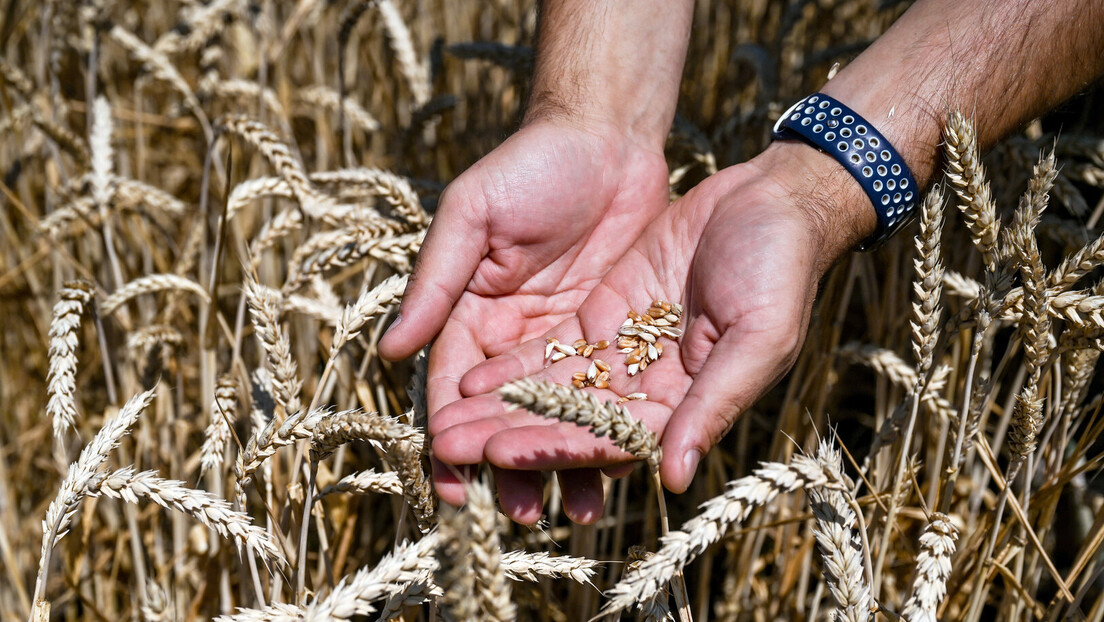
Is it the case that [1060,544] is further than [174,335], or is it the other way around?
[1060,544]

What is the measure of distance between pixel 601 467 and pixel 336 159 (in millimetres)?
1842

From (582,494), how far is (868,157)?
94 cm

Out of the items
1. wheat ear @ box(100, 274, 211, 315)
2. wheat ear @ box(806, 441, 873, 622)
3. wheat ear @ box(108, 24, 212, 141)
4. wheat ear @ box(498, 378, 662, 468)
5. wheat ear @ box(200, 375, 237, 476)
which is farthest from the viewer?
wheat ear @ box(108, 24, 212, 141)

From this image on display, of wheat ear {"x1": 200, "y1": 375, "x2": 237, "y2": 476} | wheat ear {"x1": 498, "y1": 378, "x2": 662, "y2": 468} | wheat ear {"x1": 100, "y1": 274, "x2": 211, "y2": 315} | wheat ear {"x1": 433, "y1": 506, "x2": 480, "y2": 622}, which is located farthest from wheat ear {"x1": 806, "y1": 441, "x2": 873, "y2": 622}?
wheat ear {"x1": 100, "y1": 274, "x2": 211, "y2": 315}

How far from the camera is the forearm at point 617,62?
2.06 metres

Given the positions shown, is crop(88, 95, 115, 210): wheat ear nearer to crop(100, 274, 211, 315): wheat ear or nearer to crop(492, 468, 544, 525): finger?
crop(100, 274, 211, 315): wheat ear

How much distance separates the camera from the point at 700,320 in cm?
158

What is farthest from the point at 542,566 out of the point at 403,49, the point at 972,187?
the point at 403,49

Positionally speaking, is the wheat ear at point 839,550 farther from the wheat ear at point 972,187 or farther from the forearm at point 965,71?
the forearm at point 965,71

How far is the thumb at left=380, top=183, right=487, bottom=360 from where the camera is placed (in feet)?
4.98

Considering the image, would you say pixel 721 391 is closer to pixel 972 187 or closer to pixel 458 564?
pixel 972 187

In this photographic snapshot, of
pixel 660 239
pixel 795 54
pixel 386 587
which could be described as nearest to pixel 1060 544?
pixel 660 239

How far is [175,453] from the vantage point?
2.03 meters

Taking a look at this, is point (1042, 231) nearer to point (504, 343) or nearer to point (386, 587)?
point (504, 343)
